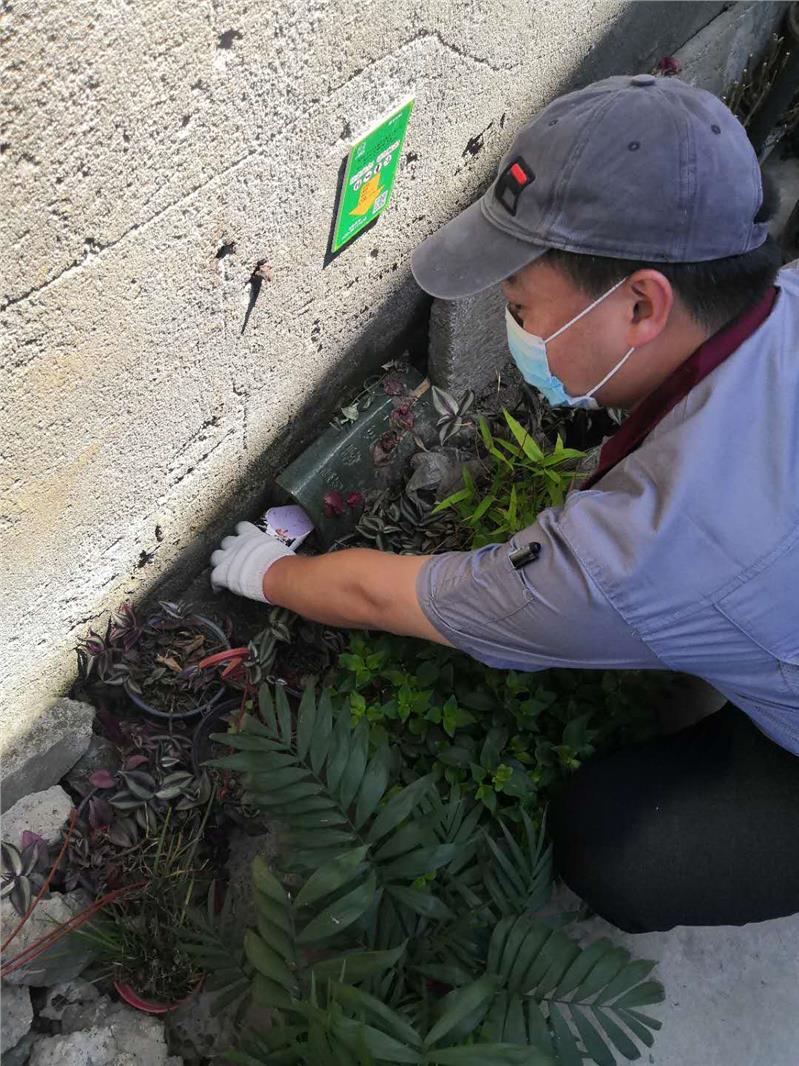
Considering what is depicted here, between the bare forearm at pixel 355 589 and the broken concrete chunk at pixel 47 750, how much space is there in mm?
596

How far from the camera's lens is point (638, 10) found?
2879mm

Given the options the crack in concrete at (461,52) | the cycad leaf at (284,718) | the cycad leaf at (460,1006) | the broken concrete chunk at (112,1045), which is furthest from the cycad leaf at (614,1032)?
the crack in concrete at (461,52)

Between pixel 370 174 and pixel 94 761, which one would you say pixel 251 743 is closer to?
pixel 94 761

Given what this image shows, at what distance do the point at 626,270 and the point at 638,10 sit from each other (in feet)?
6.02

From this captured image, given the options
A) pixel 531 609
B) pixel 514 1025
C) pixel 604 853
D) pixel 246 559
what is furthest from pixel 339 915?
pixel 246 559

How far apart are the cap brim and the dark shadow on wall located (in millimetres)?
412

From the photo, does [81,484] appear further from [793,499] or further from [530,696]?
[793,499]

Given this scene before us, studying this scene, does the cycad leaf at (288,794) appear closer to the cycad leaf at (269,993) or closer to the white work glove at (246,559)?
the cycad leaf at (269,993)

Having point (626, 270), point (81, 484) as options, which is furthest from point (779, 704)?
point (81, 484)

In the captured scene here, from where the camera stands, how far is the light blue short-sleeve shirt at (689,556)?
155 cm

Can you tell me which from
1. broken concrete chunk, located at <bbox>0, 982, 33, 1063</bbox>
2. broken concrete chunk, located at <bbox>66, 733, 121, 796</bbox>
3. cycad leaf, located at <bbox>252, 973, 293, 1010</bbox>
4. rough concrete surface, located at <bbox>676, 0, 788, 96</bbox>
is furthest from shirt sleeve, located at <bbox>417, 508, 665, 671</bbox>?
rough concrete surface, located at <bbox>676, 0, 788, 96</bbox>

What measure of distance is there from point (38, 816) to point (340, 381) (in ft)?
4.89

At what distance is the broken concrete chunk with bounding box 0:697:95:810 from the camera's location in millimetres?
2117

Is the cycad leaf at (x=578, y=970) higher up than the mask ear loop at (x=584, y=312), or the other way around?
the mask ear loop at (x=584, y=312)
